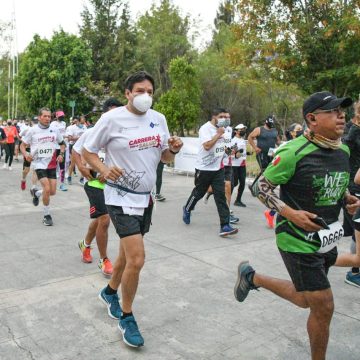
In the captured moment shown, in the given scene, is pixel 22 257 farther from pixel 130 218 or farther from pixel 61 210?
pixel 61 210

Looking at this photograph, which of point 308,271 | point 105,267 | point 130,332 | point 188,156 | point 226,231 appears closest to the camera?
point 308,271

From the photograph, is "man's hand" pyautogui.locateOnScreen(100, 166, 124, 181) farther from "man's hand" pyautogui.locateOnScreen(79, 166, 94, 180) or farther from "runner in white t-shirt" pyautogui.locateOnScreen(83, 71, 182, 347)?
"man's hand" pyautogui.locateOnScreen(79, 166, 94, 180)

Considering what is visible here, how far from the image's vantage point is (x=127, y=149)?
3539 mm

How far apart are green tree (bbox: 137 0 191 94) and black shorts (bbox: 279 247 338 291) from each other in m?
33.1

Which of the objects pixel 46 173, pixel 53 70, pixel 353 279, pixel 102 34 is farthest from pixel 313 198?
pixel 102 34

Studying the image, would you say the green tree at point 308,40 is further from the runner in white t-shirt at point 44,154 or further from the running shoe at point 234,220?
the runner in white t-shirt at point 44,154

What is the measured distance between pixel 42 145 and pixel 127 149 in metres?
4.70

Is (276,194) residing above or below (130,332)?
above

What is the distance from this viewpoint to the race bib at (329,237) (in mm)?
2822

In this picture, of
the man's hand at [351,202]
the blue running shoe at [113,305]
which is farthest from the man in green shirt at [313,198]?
the blue running shoe at [113,305]

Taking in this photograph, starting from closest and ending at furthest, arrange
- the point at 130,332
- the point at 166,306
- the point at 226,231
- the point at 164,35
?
the point at 130,332 → the point at 166,306 → the point at 226,231 → the point at 164,35

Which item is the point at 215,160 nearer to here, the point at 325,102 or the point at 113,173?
the point at 113,173

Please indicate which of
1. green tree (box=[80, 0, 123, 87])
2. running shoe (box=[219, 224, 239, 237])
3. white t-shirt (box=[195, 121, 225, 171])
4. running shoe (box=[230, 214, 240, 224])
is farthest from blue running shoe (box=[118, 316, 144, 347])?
green tree (box=[80, 0, 123, 87])

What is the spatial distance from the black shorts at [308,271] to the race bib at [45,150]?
570cm
